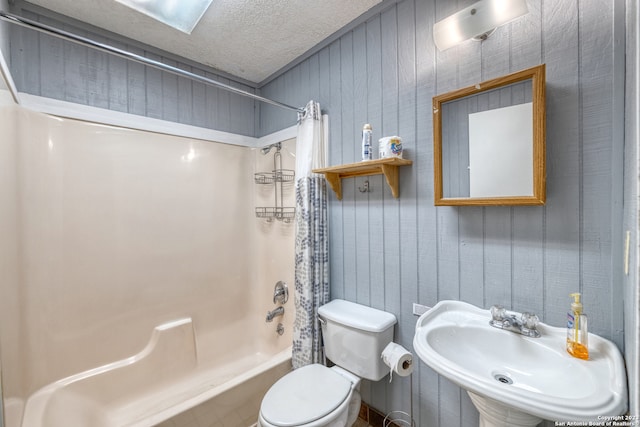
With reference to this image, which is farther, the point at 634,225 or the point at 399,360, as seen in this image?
the point at 399,360

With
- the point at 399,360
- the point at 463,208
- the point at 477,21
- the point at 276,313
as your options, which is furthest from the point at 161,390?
the point at 477,21

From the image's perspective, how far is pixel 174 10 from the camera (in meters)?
1.62

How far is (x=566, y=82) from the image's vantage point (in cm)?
104

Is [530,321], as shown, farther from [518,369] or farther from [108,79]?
[108,79]

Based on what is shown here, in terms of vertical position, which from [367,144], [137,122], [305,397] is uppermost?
[137,122]

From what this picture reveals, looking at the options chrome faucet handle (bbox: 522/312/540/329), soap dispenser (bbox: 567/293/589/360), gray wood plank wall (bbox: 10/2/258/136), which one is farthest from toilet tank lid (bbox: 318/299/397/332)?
gray wood plank wall (bbox: 10/2/258/136)

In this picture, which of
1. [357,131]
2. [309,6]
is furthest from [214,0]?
[357,131]

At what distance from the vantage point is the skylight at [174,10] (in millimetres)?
1543

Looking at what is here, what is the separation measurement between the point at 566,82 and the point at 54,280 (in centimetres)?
272

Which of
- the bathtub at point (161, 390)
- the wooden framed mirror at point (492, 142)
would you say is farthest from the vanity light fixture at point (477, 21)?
the bathtub at point (161, 390)

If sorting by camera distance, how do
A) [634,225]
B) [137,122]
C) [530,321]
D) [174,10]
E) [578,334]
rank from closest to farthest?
[634,225] < [578,334] < [530,321] < [174,10] < [137,122]

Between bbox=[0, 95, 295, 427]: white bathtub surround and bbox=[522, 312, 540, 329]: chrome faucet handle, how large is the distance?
1394 millimetres

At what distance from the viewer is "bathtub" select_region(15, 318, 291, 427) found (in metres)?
1.39

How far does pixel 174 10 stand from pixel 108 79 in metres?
0.64
